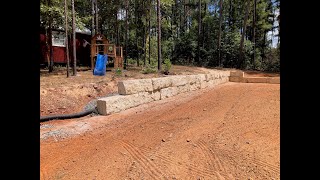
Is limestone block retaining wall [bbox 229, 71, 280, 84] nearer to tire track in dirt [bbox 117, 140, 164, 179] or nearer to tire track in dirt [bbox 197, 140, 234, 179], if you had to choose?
tire track in dirt [bbox 197, 140, 234, 179]

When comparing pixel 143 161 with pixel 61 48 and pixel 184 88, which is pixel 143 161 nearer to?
pixel 184 88

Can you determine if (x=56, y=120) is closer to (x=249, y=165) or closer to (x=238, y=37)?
(x=249, y=165)

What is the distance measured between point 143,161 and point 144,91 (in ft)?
15.9

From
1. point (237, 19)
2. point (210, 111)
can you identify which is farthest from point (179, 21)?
point (210, 111)

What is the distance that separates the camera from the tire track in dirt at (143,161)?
3704 mm

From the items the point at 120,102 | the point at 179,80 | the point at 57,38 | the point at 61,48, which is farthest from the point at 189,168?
the point at 61,48

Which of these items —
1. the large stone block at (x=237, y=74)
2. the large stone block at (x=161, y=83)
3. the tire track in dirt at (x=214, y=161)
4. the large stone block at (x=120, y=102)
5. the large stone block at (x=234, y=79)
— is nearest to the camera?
the tire track in dirt at (x=214, y=161)

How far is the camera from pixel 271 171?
3.55m

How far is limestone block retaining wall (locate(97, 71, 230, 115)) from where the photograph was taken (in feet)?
24.1

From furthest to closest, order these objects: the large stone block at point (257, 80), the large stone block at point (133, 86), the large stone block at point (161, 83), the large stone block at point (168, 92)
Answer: the large stone block at point (257, 80) → the large stone block at point (168, 92) → the large stone block at point (161, 83) → the large stone block at point (133, 86)

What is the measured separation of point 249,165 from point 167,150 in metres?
1.43

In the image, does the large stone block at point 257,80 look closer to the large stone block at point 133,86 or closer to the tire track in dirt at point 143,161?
the large stone block at point 133,86

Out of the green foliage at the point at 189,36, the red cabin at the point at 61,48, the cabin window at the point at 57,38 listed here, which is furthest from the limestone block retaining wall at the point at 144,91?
the cabin window at the point at 57,38
